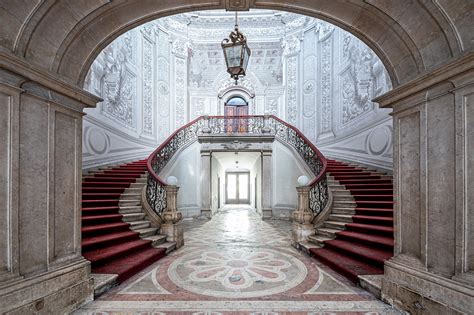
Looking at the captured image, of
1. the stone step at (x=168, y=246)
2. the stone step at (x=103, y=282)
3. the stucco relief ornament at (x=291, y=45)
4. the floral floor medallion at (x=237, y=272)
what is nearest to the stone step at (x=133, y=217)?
the stone step at (x=168, y=246)

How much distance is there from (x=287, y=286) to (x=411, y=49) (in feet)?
10.3

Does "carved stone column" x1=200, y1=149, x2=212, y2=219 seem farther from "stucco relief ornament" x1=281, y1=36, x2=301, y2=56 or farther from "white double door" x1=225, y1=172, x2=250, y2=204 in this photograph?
"white double door" x1=225, y1=172, x2=250, y2=204

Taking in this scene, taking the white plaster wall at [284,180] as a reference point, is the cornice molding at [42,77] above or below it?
above

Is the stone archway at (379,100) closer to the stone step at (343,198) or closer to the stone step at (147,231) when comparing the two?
the stone step at (147,231)

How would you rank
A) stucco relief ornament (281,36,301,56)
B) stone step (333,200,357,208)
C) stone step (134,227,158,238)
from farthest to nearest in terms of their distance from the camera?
stucco relief ornament (281,36,301,56), stone step (333,200,357,208), stone step (134,227,158,238)

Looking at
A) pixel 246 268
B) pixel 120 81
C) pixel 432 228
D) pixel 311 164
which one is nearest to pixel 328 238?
pixel 246 268

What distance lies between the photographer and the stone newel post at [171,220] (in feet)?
16.3

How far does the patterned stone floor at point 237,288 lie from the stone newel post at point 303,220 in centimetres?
38

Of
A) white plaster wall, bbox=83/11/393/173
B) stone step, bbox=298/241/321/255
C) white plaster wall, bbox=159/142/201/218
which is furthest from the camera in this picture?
white plaster wall, bbox=159/142/201/218

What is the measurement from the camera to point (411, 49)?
2.41 metres

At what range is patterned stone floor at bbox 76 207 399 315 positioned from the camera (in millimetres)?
2617

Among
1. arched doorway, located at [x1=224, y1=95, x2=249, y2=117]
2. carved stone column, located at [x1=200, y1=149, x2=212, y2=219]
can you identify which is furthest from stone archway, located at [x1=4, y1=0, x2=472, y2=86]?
arched doorway, located at [x1=224, y1=95, x2=249, y2=117]

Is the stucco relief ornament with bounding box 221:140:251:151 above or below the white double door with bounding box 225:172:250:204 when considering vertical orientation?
above

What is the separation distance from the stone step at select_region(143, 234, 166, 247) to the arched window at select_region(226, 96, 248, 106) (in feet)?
28.1
